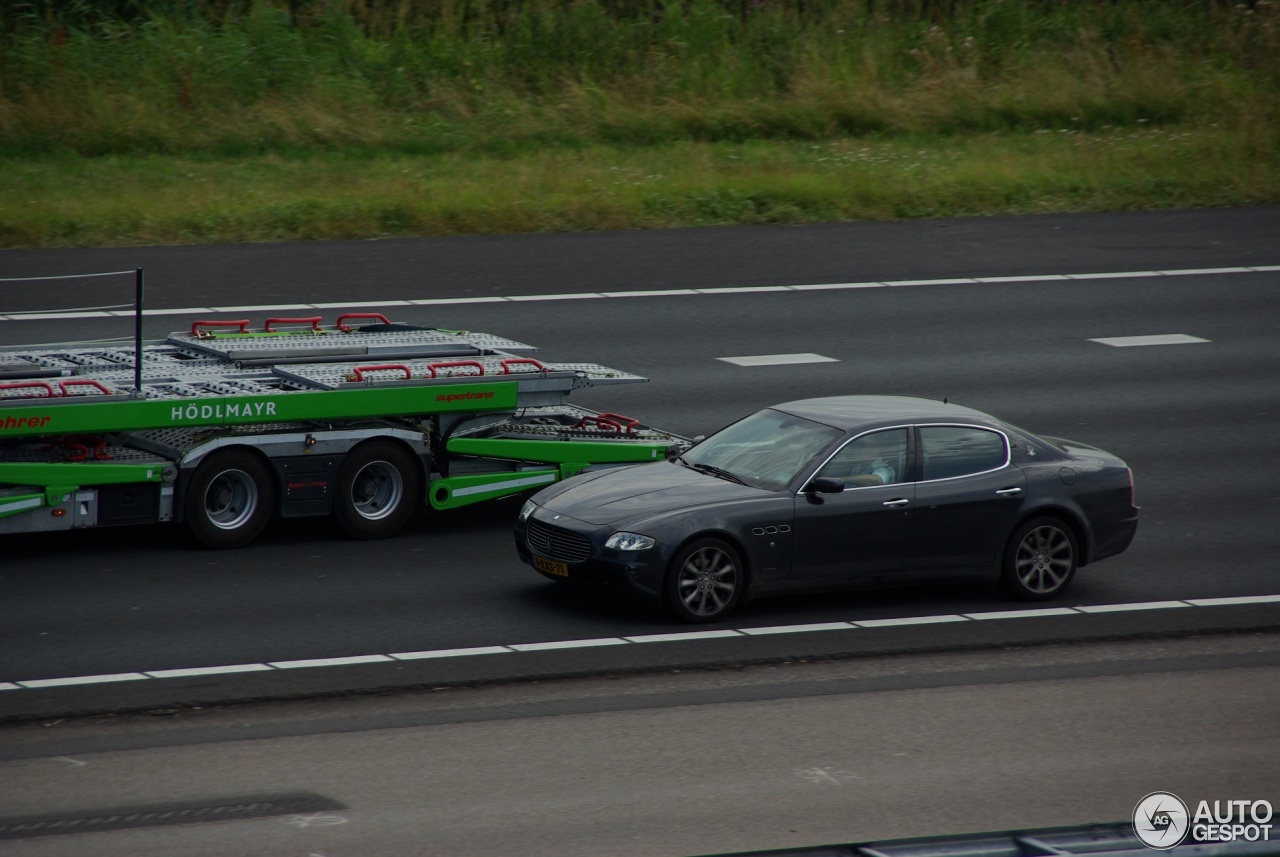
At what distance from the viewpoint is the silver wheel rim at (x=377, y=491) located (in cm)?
1377

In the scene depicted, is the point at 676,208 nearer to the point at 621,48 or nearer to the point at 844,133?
the point at 844,133

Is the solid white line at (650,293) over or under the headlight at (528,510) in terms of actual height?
over

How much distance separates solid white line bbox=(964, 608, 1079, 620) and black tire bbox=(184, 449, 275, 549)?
16.5 feet

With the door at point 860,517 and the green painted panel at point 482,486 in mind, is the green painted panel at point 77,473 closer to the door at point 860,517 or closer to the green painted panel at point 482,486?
the green painted panel at point 482,486

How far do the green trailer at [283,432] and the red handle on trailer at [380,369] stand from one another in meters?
0.02

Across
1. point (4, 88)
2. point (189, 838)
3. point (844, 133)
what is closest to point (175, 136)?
point (4, 88)

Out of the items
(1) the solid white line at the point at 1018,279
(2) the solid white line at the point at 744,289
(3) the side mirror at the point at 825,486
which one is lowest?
(3) the side mirror at the point at 825,486

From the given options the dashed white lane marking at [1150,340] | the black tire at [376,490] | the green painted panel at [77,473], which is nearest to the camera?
the green painted panel at [77,473]

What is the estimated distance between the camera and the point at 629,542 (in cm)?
1183

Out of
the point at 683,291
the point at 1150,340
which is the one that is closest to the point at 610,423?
the point at 683,291

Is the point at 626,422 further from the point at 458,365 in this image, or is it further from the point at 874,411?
the point at 874,411

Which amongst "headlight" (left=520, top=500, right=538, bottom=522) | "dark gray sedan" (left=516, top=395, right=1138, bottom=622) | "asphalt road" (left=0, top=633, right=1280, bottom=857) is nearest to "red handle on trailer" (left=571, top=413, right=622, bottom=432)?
"dark gray sedan" (left=516, top=395, right=1138, bottom=622)

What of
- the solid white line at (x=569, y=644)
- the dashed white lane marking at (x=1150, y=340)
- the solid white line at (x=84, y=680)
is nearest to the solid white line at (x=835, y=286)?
the dashed white lane marking at (x=1150, y=340)

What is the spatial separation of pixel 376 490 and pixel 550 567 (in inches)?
89.1
